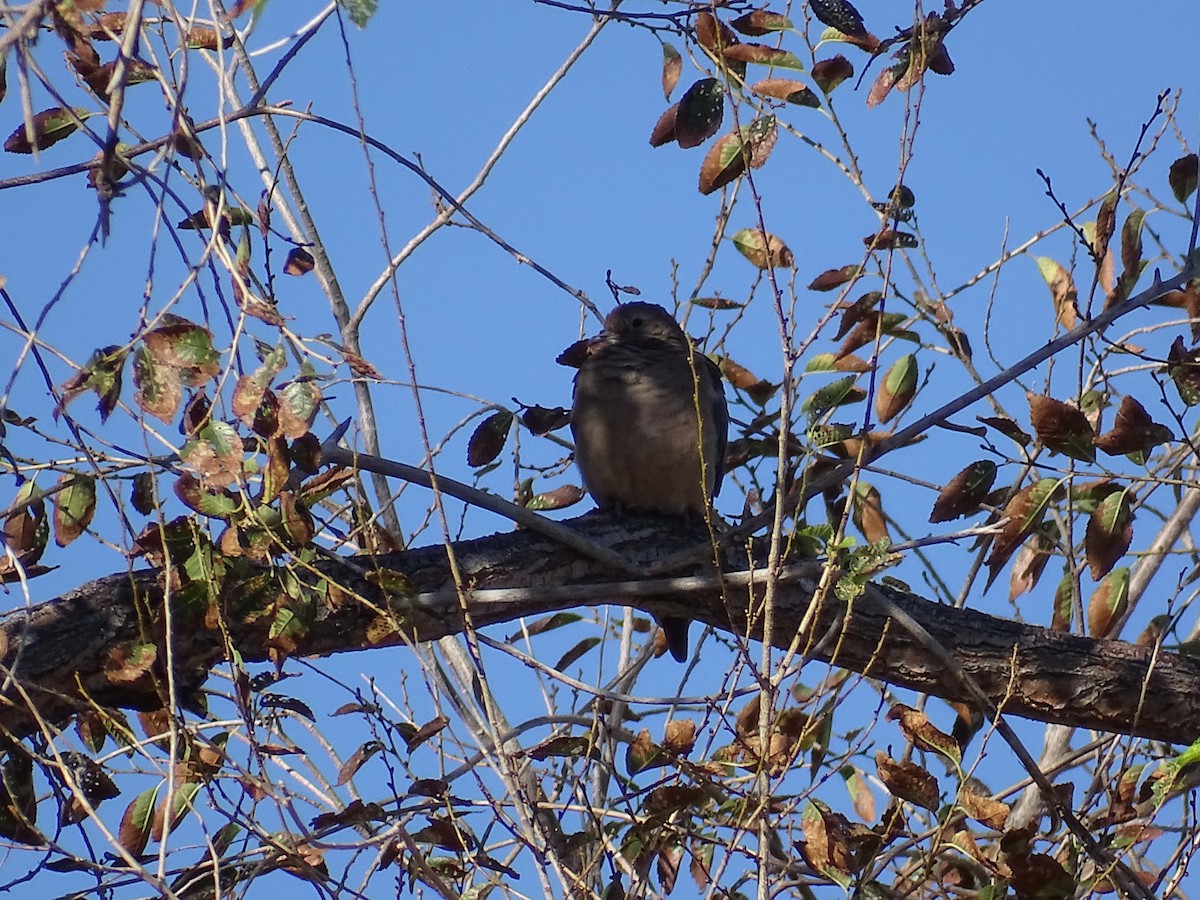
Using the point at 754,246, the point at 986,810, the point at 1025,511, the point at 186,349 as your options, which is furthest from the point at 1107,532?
the point at 186,349

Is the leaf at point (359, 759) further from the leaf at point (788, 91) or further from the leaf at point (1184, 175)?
the leaf at point (1184, 175)

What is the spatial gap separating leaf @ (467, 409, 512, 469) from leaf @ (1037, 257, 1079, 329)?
69.2 inches

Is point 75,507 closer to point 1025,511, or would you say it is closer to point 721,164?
point 721,164

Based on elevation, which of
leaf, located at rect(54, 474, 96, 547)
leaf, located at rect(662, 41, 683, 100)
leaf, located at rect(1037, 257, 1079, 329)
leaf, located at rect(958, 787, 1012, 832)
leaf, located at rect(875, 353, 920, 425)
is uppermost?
leaf, located at rect(662, 41, 683, 100)

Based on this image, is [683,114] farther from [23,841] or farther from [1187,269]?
[23,841]

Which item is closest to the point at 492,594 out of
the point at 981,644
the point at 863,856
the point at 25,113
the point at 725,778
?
the point at 725,778

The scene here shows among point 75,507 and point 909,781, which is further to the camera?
point 75,507

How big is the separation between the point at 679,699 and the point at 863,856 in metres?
0.73

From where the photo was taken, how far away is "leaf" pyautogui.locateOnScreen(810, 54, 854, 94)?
12.4 ft

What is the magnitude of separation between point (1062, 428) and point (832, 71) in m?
1.15

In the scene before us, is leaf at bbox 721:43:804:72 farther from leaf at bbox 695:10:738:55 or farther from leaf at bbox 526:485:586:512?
leaf at bbox 526:485:586:512

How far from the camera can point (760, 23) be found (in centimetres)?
371

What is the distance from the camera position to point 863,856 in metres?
3.44

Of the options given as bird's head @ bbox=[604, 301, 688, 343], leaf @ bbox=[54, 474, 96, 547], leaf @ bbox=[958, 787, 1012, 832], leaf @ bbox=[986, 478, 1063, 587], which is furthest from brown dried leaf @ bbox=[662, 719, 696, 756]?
bird's head @ bbox=[604, 301, 688, 343]
